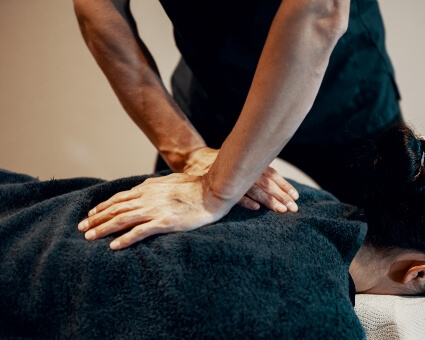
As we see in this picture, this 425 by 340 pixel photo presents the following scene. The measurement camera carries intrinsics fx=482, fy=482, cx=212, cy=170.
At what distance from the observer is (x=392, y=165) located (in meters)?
0.84

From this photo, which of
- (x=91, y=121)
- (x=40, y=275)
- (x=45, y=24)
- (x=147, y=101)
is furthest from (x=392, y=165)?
(x=45, y=24)

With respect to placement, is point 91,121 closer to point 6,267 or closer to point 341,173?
point 341,173

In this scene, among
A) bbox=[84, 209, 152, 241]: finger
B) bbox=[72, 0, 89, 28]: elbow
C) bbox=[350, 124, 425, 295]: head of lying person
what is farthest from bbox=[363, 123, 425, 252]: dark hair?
bbox=[72, 0, 89, 28]: elbow

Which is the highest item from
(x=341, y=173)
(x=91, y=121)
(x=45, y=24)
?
(x=45, y=24)

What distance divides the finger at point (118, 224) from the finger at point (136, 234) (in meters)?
0.01

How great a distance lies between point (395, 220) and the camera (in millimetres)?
856

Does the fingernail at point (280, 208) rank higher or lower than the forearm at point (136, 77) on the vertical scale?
lower

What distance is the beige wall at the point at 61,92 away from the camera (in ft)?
4.94

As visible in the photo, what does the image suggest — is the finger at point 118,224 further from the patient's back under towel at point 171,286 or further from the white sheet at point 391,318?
the white sheet at point 391,318

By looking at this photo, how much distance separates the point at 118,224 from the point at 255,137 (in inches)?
9.8

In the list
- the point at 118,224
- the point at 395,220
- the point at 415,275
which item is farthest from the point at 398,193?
the point at 118,224

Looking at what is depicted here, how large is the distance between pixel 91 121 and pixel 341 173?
82cm

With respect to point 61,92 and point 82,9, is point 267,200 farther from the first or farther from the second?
point 61,92

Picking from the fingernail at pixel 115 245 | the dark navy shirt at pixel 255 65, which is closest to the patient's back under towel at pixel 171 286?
the fingernail at pixel 115 245
